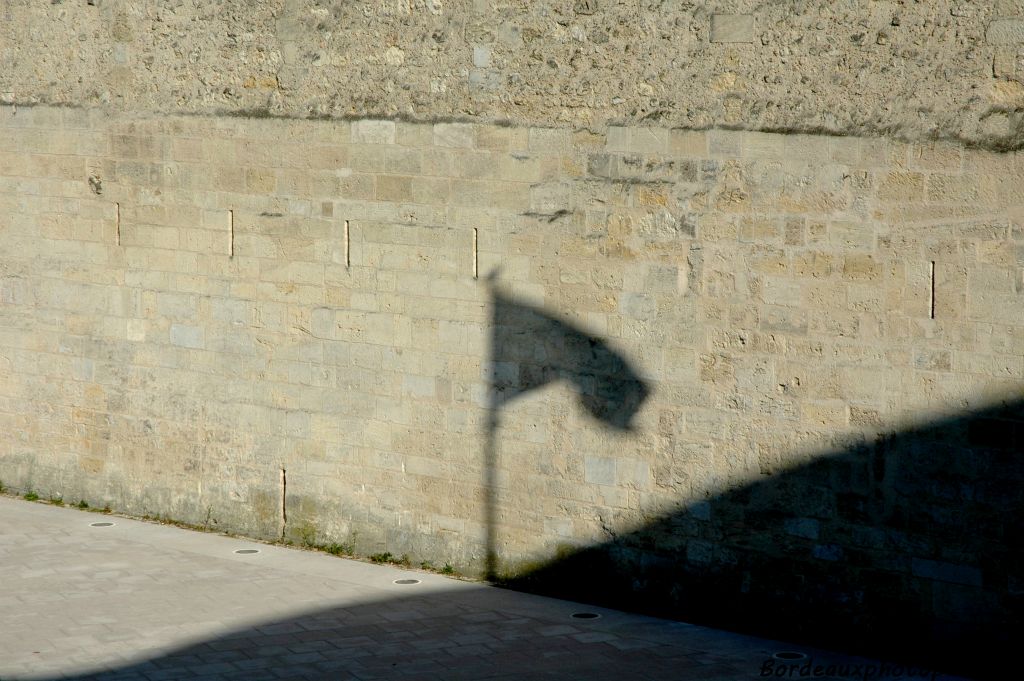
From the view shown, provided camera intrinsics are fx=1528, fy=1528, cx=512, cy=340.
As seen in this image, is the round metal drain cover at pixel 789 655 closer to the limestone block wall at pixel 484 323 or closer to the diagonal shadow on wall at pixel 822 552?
the diagonal shadow on wall at pixel 822 552

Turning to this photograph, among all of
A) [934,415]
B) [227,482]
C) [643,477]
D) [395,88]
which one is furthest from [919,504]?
[227,482]

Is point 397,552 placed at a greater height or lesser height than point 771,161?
lesser

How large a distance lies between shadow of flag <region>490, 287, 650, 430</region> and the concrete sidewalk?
117 centimetres

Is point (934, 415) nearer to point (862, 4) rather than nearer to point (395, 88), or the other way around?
point (862, 4)

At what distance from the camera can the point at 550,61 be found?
8648mm

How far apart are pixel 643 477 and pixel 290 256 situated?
2849 mm

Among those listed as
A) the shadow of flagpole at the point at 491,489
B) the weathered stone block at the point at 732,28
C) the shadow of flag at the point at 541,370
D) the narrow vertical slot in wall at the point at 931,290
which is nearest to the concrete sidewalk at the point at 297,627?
the shadow of flagpole at the point at 491,489

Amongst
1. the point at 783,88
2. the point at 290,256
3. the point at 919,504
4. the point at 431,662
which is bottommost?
the point at 431,662

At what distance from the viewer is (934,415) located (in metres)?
7.46

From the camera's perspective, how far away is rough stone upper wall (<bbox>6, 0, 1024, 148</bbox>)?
736 centimetres

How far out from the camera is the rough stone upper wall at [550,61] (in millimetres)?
7363

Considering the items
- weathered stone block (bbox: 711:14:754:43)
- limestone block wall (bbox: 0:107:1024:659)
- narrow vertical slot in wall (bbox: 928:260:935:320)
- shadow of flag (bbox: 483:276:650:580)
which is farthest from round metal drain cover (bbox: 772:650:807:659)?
weathered stone block (bbox: 711:14:754:43)

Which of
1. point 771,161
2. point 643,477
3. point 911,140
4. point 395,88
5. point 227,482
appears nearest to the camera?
point 911,140

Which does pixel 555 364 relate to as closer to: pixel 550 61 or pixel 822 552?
pixel 550 61
